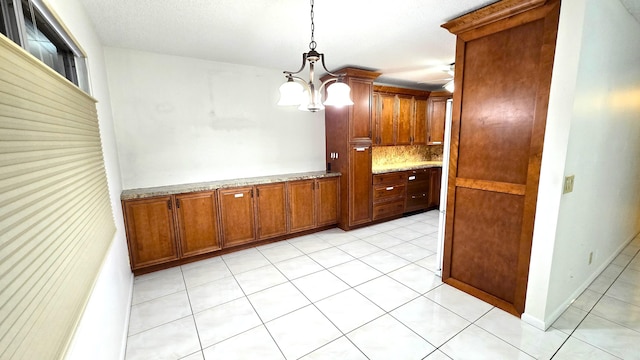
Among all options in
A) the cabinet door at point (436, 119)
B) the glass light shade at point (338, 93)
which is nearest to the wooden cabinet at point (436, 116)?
the cabinet door at point (436, 119)

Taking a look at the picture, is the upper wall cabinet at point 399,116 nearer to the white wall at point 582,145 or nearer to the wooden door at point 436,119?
the wooden door at point 436,119

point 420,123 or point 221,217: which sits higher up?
point 420,123

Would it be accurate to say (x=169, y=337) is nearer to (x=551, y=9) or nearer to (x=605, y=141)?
(x=551, y=9)

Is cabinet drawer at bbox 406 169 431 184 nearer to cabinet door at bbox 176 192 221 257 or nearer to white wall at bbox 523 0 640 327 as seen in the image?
white wall at bbox 523 0 640 327

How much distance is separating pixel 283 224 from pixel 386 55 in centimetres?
264

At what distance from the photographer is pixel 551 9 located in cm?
178

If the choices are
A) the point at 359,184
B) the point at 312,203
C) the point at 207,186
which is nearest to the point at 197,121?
the point at 207,186

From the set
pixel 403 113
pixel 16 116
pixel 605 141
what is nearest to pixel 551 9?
pixel 605 141

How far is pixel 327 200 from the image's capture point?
4.23m

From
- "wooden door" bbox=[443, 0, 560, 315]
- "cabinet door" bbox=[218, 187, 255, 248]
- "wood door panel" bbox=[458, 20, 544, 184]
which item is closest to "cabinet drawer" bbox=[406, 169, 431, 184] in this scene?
"wooden door" bbox=[443, 0, 560, 315]

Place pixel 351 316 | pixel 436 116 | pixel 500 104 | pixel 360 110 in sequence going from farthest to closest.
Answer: pixel 436 116 < pixel 360 110 < pixel 351 316 < pixel 500 104

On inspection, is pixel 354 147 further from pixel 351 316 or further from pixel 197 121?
pixel 351 316

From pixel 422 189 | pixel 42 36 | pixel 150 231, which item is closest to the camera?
pixel 42 36

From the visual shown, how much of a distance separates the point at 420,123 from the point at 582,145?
3.42m
